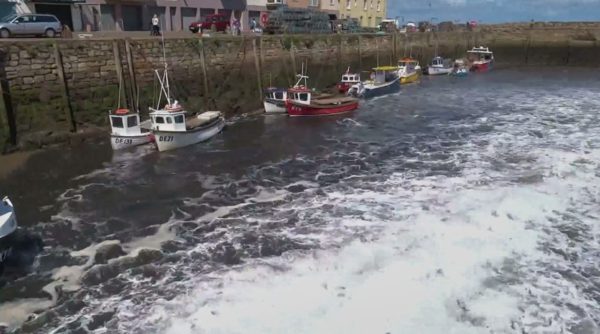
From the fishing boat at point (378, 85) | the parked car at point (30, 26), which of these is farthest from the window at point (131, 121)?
the fishing boat at point (378, 85)

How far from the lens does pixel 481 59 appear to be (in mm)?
55781

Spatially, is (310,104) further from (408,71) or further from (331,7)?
(331,7)

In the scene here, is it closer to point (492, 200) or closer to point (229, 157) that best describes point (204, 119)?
point (229, 157)

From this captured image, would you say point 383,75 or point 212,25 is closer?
point 212,25

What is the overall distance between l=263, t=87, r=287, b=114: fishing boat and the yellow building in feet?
120

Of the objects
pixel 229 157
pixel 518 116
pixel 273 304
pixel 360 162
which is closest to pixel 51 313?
pixel 273 304

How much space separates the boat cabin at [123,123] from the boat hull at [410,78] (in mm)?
26380

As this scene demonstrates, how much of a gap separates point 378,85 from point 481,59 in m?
26.5

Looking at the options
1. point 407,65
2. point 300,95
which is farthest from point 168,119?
point 407,65

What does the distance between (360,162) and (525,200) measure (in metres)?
6.26

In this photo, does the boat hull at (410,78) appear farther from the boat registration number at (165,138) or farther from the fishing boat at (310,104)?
the boat registration number at (165,138)

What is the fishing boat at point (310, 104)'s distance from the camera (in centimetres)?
2669

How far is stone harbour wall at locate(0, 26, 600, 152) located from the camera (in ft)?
63.7

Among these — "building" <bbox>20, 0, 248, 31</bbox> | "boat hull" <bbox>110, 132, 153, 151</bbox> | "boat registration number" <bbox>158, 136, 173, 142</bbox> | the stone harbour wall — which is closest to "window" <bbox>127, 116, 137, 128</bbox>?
"boat hull" <bbox>110, 132, 153, 151</bbox>
